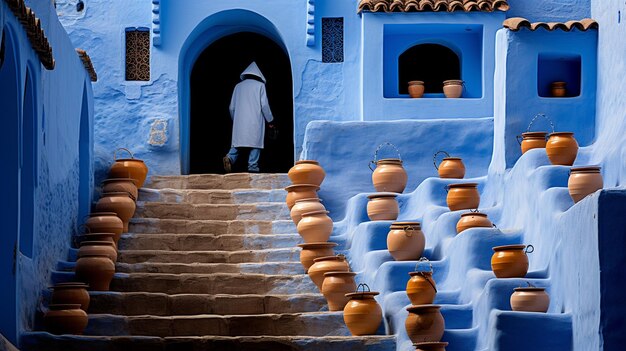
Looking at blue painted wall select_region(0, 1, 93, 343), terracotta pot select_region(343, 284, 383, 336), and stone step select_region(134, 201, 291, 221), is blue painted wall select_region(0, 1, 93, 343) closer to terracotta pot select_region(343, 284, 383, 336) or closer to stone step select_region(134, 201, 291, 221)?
stone step select_region(134, 201, 291, 221)

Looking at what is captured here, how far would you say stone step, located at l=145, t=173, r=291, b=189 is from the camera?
15.6 meters

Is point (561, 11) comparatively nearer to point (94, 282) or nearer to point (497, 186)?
point (497, 186)

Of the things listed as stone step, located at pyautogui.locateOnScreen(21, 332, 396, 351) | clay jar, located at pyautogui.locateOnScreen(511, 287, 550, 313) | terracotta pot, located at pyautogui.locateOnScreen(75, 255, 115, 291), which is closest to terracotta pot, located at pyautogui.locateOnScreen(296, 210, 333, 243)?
terracotta pot, located at pyautogui.locateOnScreen(75, 255, 115, 291)

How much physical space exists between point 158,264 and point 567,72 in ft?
15.1

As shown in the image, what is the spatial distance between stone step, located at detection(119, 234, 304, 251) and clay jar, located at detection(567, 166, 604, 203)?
3.03m

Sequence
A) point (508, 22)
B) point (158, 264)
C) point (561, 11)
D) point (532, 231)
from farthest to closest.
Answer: point (561, 11) < point (508, 22) < point (158, 264) < point (532, 231)

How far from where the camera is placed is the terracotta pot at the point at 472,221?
1257 centimetres

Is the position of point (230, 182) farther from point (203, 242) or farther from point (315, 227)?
point (315, 227)

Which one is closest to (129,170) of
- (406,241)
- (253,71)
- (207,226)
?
(207,226)

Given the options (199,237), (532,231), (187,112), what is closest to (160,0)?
(187,112)

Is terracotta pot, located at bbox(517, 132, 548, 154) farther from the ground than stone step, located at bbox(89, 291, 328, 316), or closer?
farther from the ground

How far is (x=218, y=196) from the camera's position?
49.9ft

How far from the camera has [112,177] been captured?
50.3ft

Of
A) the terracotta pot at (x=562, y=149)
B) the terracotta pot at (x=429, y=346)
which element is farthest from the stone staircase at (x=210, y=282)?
the terracotta pot at (x=562, y=149)
